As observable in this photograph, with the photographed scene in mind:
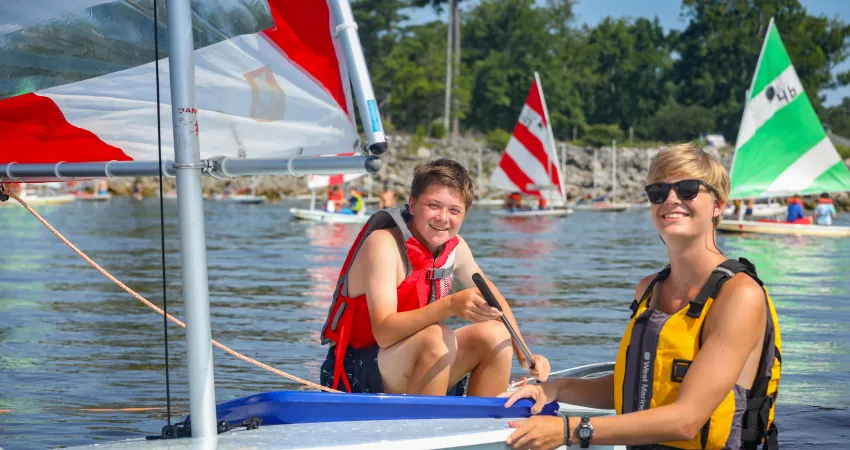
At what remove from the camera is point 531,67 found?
245 ft

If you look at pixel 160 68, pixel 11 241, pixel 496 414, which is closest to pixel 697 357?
pixel 496 414

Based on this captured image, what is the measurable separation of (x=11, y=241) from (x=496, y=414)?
21.7 metres

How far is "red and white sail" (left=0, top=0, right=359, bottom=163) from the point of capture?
3131 millimetres

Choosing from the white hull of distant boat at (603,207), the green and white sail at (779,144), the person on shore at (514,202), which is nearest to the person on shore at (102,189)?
the white hull of distant boat at (603,207)

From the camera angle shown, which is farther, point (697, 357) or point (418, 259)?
point (418, 259)

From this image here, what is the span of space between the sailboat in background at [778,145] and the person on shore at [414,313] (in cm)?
2247

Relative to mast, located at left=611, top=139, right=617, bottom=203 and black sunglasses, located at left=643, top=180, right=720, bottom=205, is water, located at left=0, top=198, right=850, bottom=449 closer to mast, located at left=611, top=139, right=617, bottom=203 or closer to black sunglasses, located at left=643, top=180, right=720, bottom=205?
black sunglasses, located at left=643, top=180, right=720, bottom=205

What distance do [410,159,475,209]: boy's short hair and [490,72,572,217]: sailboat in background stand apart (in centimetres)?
3378

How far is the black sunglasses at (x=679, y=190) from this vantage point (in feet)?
9.26

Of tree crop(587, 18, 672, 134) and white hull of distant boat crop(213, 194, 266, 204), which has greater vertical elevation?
tree crop(587, 18, 672, 134)

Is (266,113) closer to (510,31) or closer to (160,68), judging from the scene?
(160,68)

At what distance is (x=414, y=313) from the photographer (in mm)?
3514

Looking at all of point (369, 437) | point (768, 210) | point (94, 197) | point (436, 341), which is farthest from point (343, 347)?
point (94, 197)

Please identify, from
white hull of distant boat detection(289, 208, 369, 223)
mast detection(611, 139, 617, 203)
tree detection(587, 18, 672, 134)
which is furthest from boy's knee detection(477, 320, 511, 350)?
tree detection(587, 18, 672, 134)
